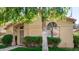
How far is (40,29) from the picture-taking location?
4426 millimetres

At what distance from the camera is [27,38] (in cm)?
432

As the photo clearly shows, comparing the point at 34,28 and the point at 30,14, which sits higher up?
the point at 30,14

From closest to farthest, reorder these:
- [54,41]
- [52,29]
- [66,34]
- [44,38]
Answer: [54,41] < [44,38] < [66,34] < [52,29]

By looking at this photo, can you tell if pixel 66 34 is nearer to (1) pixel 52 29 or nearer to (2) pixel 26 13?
(1) pixel 52 29

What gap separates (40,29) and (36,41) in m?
0.32

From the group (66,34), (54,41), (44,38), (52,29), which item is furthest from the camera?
(52,29)

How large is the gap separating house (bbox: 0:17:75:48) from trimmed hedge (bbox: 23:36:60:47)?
0.09m

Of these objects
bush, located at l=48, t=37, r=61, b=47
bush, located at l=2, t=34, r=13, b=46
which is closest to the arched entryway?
bush, located at l=48, t=37, r=61, b=47

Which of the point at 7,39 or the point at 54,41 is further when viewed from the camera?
the point at 7,39

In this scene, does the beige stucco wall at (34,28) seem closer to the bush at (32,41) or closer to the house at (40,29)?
the house at (40,29)

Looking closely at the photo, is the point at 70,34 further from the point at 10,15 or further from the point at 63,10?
the point at 10,15

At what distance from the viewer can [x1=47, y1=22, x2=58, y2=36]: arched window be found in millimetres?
4415

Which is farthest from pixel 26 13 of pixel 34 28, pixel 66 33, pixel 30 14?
pixel 66 33

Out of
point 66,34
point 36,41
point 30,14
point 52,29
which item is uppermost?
point 30,14
